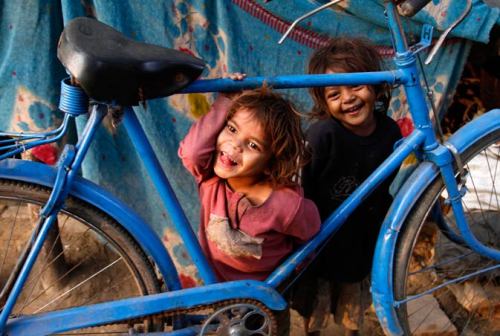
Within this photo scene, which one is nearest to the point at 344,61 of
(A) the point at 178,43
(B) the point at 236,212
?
(B) the point at 236,212

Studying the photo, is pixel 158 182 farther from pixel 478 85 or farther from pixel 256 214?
pixel 478 85

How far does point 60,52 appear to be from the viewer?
1540 millimetres

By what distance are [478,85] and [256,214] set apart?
80.2 inches

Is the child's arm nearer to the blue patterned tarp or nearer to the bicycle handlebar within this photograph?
the bicycle handlebar

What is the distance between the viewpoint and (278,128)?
5.72ft

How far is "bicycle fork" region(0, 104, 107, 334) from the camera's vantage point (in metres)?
1.62

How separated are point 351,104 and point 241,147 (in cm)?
42

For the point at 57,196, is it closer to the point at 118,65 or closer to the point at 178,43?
the point at 118,65

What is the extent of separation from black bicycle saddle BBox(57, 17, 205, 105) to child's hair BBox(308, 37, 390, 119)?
0.56m

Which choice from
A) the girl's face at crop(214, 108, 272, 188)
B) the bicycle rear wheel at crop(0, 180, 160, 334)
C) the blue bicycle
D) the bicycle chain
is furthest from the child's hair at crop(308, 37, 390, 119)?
the bicycle rear wheel at crop(0, 180, 160, 334)

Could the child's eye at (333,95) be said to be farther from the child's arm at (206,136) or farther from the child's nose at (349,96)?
the child's arm at (206,136)

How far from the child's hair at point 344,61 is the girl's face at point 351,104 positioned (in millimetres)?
30

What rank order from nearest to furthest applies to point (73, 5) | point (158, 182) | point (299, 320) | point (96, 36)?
1. point (96, 36)
2. point (158, 182)
3. point (73, 5)
4. point (299, 320)

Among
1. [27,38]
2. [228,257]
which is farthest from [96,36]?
[27,38]
